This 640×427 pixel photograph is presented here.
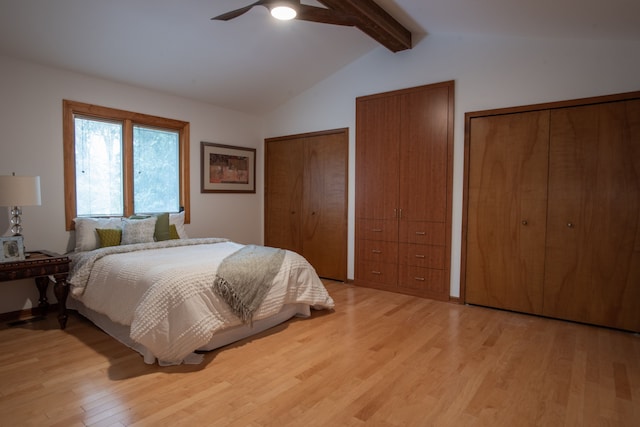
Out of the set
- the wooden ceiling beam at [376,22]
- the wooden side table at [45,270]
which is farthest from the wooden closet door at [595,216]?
the wooden side table at [45,270]

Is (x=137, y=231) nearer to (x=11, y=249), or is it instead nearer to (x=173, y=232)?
(x=173, y=232)

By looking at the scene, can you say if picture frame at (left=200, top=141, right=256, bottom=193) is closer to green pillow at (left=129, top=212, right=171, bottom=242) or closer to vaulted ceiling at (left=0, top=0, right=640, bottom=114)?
vaulted ceiling at (left=0, top=0, right=640, bottom=114)

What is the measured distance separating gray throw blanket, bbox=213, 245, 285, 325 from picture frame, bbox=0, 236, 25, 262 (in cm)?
163

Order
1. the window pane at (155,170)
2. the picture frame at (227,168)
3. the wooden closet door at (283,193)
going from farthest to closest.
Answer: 1. the wooden closet door at (283,193)
2. the picture frame at (227,168)
3. the window pane at (155,170)

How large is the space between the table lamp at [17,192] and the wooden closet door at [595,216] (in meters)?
4.41

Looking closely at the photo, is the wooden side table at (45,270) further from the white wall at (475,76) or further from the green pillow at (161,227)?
the white wall at (475,76)

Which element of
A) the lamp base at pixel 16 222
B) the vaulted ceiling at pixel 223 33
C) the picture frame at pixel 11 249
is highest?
the vaulted ceiling at pixel 223 33

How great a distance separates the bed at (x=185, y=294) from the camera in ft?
7.63

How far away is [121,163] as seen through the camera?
4.00m

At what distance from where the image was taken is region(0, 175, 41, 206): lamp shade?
2816 mm

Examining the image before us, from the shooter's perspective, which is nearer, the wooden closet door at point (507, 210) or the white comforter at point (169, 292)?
the white comforter at point (169, 292)

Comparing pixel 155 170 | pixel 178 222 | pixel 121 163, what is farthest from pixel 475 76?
pixel 121 163

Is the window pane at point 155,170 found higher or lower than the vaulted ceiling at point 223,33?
lower

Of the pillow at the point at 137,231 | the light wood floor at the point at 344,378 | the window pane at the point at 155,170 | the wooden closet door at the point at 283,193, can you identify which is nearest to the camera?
the light wood floor at the point at 344,378
